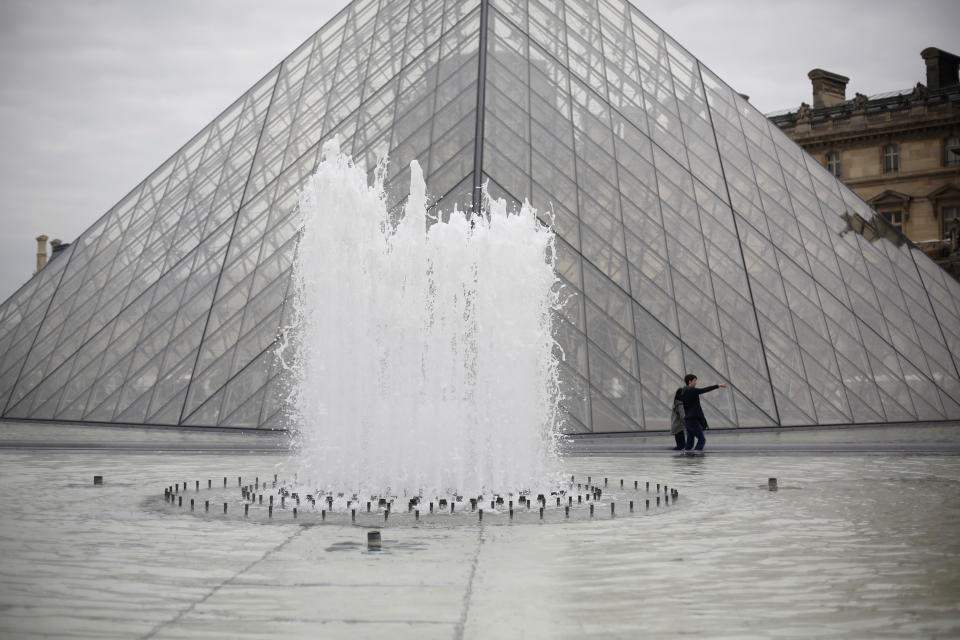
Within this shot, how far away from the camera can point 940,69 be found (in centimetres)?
4975

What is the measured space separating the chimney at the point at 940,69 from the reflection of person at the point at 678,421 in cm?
3967

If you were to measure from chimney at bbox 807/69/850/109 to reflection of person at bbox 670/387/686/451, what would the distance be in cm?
4203

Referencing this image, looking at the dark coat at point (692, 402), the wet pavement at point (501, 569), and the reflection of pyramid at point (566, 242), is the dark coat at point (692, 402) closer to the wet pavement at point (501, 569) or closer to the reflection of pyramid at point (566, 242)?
the reflection of pyramid at point (566, 242)

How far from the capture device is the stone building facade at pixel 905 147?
4722cm

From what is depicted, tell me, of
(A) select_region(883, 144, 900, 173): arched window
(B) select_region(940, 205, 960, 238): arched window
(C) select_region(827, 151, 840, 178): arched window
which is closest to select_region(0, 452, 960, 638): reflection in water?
(B) select_region(940, 205, 960, 238): arched window

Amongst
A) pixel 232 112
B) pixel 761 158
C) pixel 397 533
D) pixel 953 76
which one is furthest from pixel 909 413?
pixel 953 76

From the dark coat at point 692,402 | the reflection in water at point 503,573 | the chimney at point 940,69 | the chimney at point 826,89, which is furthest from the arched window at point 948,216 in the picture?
the reflection in water at point 503,573

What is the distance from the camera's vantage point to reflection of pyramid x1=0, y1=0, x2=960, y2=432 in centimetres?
1819

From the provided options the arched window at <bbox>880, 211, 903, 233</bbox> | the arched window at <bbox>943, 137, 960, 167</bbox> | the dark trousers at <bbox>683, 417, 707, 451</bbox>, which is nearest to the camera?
the dark trousers at <bbox>683, 417, 707, 451</bbox>

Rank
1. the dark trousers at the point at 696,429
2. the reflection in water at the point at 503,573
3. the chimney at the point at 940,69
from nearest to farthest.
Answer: the reflection in water at the point at 503,573 < the dark trousers at the point at 696,429 < the chimney at the point at 940,69

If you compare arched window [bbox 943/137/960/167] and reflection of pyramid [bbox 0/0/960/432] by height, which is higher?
arched window [bbox 943/137/960/167]

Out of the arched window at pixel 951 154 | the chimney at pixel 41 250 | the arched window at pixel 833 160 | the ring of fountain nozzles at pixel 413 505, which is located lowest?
the ring of fountain nozzles at pixel 413 505

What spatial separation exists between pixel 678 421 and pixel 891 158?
37810mm

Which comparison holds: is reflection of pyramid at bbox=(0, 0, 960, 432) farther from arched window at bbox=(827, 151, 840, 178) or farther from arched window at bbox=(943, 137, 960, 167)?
arched window at bbox=(827, 151, 840, 178)
